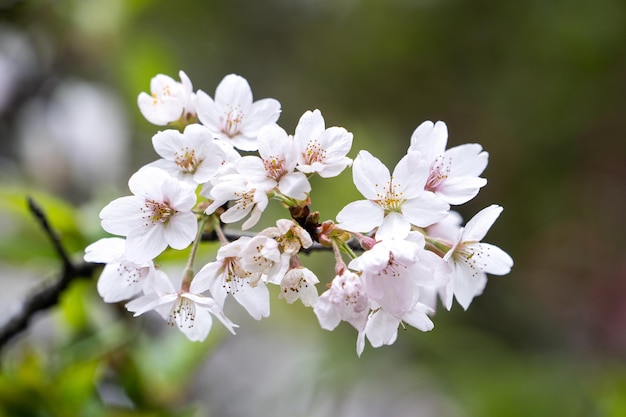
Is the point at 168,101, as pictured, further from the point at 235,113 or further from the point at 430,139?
the point at 430,139

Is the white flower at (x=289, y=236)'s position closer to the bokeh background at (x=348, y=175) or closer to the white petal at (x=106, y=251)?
the white petal at (x=106, y=251)

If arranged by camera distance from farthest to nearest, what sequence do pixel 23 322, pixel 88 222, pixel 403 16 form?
pixel 403 16, pixel 88 222, pixel 23 322

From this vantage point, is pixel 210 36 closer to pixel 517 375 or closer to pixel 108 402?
pixel 517 375

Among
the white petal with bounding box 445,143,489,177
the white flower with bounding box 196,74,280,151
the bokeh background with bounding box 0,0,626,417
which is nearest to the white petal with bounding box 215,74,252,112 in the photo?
the white flower with bounding box 196,74,280,151

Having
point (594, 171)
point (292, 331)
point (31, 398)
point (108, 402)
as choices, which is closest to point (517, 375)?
point (292, 331)

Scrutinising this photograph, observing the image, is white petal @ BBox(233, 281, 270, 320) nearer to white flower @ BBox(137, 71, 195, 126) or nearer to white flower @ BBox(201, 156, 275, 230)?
white flower @ BBox(201, 156, 275, 230)

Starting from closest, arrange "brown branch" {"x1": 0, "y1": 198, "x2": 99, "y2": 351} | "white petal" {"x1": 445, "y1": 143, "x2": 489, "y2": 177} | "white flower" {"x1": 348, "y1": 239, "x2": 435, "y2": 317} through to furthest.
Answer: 1. "white flower" {"x1": 348, "y1": 239, "x2": 435, "y2": 317}
2. "white petal" {"x1": 445, "y1": 143, "x2": 489, "y2": 177}
3. "brown branch" {"x1": 0, "y1": 198, "x2": 99, "y2": 351}
